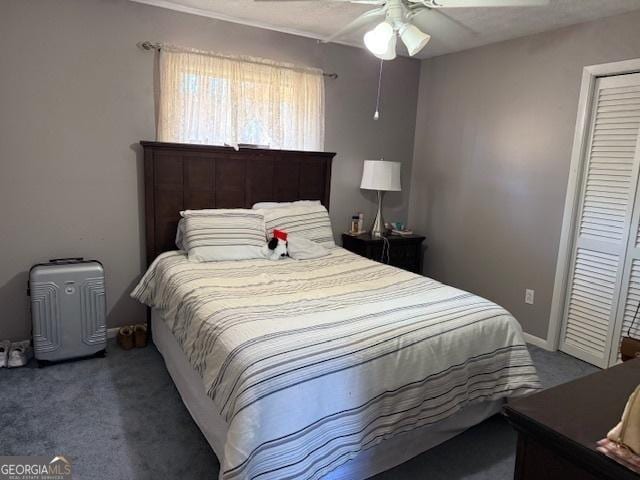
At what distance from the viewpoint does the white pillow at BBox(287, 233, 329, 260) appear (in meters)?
3.17

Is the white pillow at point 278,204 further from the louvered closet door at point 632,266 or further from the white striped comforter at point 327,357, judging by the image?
the louvered closet door at point 632,266

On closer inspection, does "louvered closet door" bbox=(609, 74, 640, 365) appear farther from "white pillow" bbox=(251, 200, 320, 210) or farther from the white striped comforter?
"white pillow" bbox=(251, 200, 320, 210)

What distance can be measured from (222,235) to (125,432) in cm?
133

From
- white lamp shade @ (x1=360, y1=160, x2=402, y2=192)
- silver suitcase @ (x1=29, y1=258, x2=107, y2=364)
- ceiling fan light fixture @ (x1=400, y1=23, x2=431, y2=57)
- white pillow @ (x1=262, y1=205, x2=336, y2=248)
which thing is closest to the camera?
ceiling fan light fixture @ (x1=400, y1=23, x2=431, y2=57)

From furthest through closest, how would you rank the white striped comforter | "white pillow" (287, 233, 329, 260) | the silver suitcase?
"white pillow" (287, 233, 329, 260)
the silver suitcase
the white striped comforter

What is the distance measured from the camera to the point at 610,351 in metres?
3.02

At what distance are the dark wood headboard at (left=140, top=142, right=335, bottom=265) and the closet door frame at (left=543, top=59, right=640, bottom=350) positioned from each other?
1.91 m

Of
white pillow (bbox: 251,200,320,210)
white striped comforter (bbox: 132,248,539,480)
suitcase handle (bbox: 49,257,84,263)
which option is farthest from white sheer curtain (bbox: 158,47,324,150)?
white striped comforter (bbox: 132,248,539,480)

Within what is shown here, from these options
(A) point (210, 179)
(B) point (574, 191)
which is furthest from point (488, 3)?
(A) point (210, 179)

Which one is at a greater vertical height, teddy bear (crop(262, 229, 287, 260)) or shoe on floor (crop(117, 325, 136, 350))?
teddy bear (crop(262, 229, 287, 260))

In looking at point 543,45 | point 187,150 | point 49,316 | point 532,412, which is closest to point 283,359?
point 532,412

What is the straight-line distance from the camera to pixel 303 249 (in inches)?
126

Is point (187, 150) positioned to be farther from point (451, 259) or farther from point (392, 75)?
point (451, 259)

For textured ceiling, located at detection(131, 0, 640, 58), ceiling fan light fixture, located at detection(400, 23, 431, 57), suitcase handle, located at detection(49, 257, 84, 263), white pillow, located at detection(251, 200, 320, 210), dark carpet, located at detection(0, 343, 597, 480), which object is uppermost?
textured ceiling, located at detection(131, 0, 640, 58)
